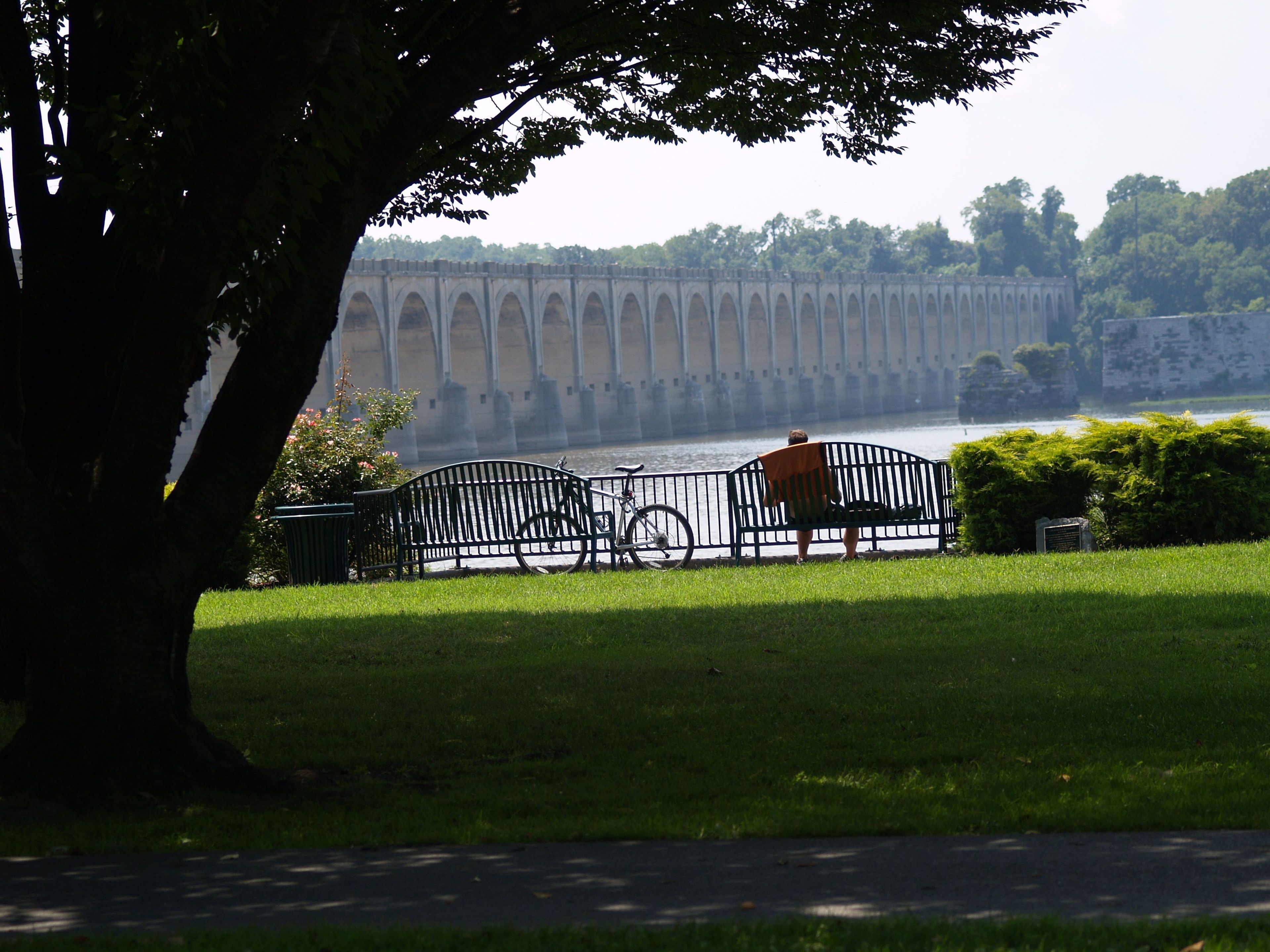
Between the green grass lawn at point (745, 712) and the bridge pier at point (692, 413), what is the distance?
239ft

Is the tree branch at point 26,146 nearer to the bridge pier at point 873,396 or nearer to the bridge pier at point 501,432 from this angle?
the bridge pier at point 501,432

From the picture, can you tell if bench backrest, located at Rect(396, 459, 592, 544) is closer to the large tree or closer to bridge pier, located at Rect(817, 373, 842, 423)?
the large tree

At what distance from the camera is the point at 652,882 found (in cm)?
394

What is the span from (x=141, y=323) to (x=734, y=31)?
4926 mm

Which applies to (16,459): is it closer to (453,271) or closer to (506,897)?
(506,897)

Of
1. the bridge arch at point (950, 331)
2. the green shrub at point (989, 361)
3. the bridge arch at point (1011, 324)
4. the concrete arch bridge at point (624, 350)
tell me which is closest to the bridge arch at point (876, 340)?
the concrete arch bridge at point (624, 350)

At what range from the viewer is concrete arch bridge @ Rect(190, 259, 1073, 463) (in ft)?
210

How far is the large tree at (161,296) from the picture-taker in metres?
5.06

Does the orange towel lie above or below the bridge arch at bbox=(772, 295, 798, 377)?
below

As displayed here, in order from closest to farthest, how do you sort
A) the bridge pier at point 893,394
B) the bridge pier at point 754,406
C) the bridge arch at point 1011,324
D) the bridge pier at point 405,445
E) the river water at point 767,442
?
the river water at point 767,442 → the bridge pier at point 405,445 → the bridge pier at point 754,406 → the bridge pier at point 893,394 → the bridge arch at point 1011,324

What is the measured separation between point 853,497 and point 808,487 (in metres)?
0.49

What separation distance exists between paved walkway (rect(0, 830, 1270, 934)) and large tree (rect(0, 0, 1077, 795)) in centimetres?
107

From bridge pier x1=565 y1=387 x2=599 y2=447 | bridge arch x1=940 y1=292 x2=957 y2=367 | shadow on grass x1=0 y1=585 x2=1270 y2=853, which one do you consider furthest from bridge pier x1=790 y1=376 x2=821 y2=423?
shadow on grass x1=0 y1=585 x2=1270 y2=853

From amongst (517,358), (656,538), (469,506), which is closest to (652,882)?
(469,506)
